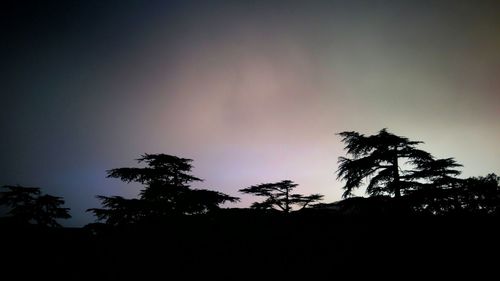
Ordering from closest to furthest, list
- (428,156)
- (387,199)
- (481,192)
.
Answer: 1. (387,199)
2. (428,156)
3. (481,192)

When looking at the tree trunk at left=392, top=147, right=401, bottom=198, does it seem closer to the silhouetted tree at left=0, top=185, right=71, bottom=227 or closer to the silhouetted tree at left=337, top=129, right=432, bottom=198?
the silhouetted tree at left=337, top=129, right=432, bottom=198

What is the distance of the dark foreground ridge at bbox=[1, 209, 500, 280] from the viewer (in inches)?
370

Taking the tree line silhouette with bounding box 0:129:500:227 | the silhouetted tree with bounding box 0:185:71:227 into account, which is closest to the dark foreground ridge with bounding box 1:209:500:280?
the tree line silhouette with bounding box 0:129:500:227

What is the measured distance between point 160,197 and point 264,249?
10162 millimetres

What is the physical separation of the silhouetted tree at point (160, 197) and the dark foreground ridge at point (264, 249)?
1919 millimetres

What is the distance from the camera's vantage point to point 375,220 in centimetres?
1312

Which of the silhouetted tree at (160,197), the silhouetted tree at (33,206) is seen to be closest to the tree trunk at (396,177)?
the silhouetted tree at (160,197)

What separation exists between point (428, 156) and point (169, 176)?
18.5m

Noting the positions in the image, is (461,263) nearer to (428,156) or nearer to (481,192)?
(428,156)

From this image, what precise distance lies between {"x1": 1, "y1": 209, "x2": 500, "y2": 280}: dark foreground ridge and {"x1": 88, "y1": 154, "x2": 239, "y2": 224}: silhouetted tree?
1919 mm

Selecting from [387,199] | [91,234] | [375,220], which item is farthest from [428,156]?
[91,234]

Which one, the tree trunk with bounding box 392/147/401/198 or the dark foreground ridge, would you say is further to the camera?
the tree trunk with bounding box 392/147/401/198

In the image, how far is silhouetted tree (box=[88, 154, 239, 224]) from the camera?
55.1 feet

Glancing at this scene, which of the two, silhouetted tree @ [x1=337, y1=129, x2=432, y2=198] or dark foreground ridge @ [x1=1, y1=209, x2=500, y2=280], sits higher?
silhouetted tree @ [x1=337, y1=129, x2=432, y2=198]
